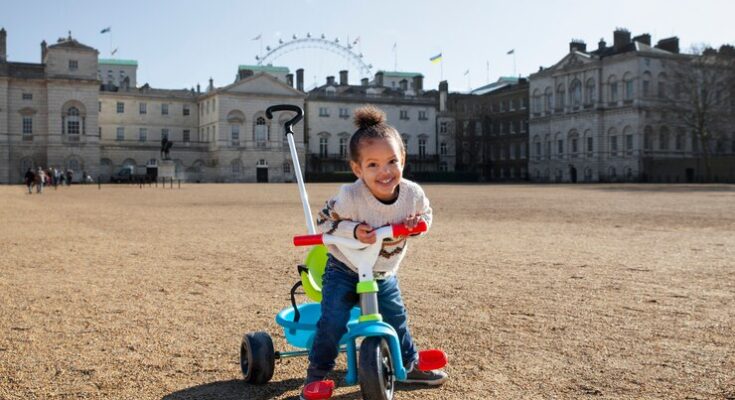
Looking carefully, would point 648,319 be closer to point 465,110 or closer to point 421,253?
point 421,253

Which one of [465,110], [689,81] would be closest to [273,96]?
[465,110]

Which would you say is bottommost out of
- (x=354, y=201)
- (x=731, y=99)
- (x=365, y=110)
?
(x=354, y=201)

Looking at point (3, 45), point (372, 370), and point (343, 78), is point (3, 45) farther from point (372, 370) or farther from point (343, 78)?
point (372, 370)

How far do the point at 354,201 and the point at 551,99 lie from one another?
7613cm

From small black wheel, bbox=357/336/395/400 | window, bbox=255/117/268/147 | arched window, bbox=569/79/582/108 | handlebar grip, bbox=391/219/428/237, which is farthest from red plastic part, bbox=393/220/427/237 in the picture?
window, bbox=255/117/268/147

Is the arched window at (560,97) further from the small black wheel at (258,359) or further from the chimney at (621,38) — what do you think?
the small black wheel at (258,359)

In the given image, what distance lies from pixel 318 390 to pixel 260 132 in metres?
75.1

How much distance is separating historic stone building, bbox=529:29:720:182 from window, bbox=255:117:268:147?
29.0m

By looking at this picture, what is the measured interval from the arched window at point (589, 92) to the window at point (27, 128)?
53631mm

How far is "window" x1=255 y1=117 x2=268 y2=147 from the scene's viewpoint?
251 feet

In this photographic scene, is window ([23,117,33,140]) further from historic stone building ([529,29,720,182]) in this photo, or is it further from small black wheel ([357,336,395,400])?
small black wheel ([357,336,395,400])

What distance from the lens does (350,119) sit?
81.7m

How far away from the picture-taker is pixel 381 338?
3281mm

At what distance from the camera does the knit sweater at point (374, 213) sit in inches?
140
